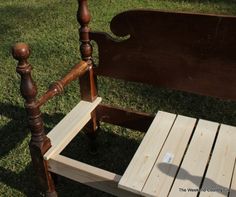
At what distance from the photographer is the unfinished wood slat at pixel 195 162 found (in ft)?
6.54

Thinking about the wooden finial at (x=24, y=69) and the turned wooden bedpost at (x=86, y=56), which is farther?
the turned wooden bedpost at (x=86, y=56)

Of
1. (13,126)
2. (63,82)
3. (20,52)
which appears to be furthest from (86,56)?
(13,126)

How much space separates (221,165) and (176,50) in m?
0.80

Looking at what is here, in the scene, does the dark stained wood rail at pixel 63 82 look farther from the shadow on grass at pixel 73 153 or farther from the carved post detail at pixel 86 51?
the shadow on grass at pixel 73 153

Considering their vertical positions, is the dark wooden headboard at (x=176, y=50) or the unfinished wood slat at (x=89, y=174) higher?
the dark wooden headboard at (x=176, y=50)

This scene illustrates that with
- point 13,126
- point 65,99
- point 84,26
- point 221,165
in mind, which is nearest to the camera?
point 221,165

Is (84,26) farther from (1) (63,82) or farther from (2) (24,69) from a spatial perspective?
(2) (24,69)

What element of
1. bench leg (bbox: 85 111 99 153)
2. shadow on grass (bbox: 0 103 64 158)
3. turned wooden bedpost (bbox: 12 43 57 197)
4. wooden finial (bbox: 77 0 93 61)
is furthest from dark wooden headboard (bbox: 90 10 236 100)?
shadow on grass (bbox: 0 103 64 158)

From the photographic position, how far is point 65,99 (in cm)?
414

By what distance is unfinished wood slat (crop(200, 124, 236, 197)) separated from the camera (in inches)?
78.4

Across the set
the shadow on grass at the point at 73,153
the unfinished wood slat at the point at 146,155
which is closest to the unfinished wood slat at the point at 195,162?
the unfinished wood slat at the point at 146,155

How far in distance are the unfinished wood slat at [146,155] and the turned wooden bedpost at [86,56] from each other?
1.84 ft

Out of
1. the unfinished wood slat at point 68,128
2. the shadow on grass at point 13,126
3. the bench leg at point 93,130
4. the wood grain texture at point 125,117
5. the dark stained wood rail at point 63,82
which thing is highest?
the dark stained wood rail at point 63,82

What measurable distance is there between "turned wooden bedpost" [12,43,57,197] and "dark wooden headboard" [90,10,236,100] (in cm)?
74
